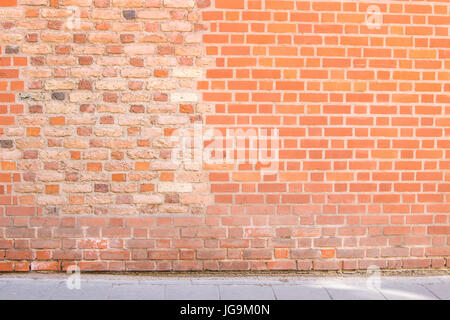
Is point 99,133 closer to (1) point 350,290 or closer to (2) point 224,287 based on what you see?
(2) point 224,287

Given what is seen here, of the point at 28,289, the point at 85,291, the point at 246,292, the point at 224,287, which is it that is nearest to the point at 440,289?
the point at 246,292

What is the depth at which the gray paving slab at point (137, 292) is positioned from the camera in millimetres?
3364

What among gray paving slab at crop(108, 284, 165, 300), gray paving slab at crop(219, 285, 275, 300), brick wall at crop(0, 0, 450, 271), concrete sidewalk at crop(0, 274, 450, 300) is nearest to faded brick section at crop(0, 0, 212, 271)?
brick wall at crop(0, 0, 450, 271)

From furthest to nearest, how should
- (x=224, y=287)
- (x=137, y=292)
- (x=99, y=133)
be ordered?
Answer: (x=99, y=133) < (x=224, y=287) < (x=137, y=292)

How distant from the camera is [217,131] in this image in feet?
12.2

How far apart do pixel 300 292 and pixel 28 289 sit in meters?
2.08

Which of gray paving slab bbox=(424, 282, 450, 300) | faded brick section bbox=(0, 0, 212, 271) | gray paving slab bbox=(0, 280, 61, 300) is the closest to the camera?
gray paving slab bbox=(0, 280, 61, 300)

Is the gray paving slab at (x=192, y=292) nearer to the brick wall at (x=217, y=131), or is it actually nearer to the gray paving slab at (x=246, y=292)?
the gray paving slab at (x=246, y=292)

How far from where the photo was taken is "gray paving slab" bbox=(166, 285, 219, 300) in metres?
3.38

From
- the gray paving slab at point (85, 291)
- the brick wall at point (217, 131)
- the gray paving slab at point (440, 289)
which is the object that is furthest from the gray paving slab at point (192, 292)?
the gray paving slab at point (440, 289)

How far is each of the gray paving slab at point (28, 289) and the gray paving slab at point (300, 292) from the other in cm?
172

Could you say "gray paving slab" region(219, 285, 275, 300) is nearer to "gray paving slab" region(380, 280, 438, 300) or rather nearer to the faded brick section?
the faded brick section
